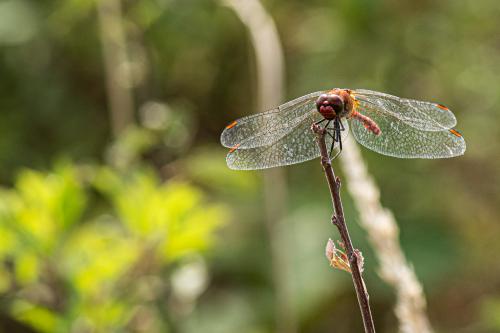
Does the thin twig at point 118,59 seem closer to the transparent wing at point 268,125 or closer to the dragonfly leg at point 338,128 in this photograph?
the transparent wing at point 268,125

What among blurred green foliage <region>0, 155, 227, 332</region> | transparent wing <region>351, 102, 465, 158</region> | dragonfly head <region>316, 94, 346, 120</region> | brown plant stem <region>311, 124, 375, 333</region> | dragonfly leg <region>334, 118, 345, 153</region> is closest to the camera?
brown plant stem <region>311, 124, 375, 333</region>

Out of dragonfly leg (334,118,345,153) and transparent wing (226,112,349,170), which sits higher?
transparent wing (226,112,349,170)

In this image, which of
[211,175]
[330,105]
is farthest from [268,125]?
[211,175]

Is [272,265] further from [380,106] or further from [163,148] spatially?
[380,106]

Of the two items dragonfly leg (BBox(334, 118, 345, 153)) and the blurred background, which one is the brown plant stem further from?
the blurred background

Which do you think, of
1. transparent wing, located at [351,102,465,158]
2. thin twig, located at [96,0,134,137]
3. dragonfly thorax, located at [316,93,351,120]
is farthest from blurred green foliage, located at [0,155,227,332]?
dragonfly thorax, located at [316,93,351,120]

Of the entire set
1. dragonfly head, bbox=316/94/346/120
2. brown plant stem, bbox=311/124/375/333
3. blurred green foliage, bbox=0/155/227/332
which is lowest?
brown plant stem, bbox=311/124/375/333

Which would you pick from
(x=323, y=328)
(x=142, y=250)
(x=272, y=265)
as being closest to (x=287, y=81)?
(x=272, y=265)

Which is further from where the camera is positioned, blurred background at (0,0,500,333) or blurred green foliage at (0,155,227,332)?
blurred background at (0,0,500,333)
